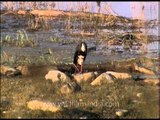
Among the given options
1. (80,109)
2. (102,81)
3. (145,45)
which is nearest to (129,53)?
(145,45)

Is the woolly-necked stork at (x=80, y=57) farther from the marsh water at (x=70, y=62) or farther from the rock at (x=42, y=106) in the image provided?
the rock at (x=42, y=106)

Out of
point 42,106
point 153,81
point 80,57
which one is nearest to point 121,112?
point 42,106

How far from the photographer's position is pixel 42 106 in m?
7.49

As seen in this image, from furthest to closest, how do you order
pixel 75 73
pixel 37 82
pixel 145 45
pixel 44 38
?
1. pixel 44 38
2. pixel 145 45
3. pixel 75 73
4. pixel 37 82

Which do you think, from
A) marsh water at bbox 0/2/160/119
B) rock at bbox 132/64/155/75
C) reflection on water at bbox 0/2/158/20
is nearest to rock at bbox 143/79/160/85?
marsh water at bbox 0/2/160/119

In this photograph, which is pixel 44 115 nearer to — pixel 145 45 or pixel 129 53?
pixel 129 53

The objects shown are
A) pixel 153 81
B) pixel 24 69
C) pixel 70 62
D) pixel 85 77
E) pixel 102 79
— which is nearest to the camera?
A: pixel 102 79

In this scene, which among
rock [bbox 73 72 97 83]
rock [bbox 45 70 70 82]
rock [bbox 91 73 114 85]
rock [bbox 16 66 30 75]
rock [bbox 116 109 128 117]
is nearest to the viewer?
rock [bbox 116 109 128 117]

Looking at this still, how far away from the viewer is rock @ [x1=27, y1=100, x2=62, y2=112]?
739cm

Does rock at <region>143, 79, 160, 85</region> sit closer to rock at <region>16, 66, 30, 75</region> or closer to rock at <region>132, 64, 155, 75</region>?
rock at <region>132, 64, 155, 75</region>

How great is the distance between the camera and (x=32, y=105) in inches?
300

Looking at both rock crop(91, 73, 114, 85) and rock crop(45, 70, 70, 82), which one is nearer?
rock crop(91, 73, 114, 85)

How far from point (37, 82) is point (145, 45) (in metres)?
7.06

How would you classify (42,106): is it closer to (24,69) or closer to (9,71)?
(9,71)
